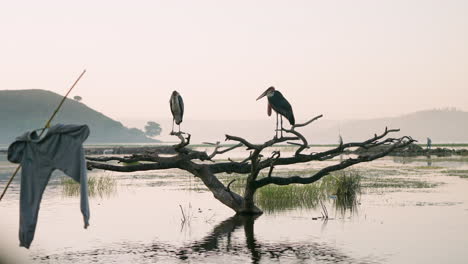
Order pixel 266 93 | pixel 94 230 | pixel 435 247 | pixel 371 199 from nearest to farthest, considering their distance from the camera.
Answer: pixel 435 247 < pixel 94 230 < pixel 266 93 < pixel 371 199

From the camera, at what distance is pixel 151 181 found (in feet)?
125

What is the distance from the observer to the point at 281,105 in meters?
21.6

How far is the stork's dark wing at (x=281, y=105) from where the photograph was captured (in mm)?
Result: 21406

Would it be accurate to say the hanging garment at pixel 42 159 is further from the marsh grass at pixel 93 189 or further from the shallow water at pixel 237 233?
the marsh grass at pixel 93 189

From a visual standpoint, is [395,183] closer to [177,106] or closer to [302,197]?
[302,197]

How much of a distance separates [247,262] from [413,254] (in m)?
3.93

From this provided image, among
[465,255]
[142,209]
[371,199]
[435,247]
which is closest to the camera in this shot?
[465,255]

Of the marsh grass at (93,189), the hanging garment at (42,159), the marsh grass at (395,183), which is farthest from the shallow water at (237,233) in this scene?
the marsh grass at (395,183)

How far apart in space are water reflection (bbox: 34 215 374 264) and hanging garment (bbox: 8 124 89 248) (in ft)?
16.0

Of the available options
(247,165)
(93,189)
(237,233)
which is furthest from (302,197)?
(93,189)

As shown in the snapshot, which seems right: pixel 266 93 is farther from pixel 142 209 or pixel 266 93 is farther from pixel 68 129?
pixel 68 129

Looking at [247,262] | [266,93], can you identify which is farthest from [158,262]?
[266,93]

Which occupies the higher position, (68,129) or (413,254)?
(68,129)

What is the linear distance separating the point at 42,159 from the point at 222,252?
6.67m
